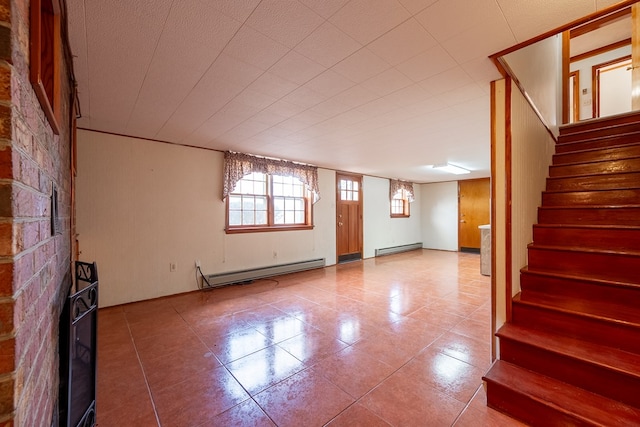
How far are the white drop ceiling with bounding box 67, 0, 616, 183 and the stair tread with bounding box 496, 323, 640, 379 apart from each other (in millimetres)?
1869

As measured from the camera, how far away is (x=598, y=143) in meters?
2.90

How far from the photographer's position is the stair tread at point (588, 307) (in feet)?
5.17

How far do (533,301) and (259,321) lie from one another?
8.38ft

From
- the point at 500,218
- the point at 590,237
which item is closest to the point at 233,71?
the point at 500,218

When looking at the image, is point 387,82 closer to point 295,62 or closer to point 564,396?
point 295,62

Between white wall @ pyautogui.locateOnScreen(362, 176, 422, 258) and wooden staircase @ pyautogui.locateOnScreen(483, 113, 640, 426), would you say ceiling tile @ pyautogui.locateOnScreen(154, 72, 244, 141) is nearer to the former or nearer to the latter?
wooden staircase @ pyautogui.locateOnScreen(483, 113, 640, 426)

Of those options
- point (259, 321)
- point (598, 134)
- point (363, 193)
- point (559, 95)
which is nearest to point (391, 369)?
point (259, 321)

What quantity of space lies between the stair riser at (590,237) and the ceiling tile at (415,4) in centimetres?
211

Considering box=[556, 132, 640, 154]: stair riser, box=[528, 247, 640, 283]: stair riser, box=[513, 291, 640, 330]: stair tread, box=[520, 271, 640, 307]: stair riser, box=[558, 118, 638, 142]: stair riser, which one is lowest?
box=[513, 291, 640, 330]: stair tread

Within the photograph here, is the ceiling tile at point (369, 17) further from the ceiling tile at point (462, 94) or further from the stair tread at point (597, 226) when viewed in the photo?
the stair tread at point (597, 226)

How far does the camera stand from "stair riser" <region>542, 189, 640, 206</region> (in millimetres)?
2242

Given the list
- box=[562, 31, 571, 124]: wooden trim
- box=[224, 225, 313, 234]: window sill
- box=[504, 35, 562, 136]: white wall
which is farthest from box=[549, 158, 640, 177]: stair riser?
box=[224, 225, 313, 234]: window sill

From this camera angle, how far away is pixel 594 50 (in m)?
4.75

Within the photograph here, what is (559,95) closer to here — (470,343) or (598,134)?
(598,134)
